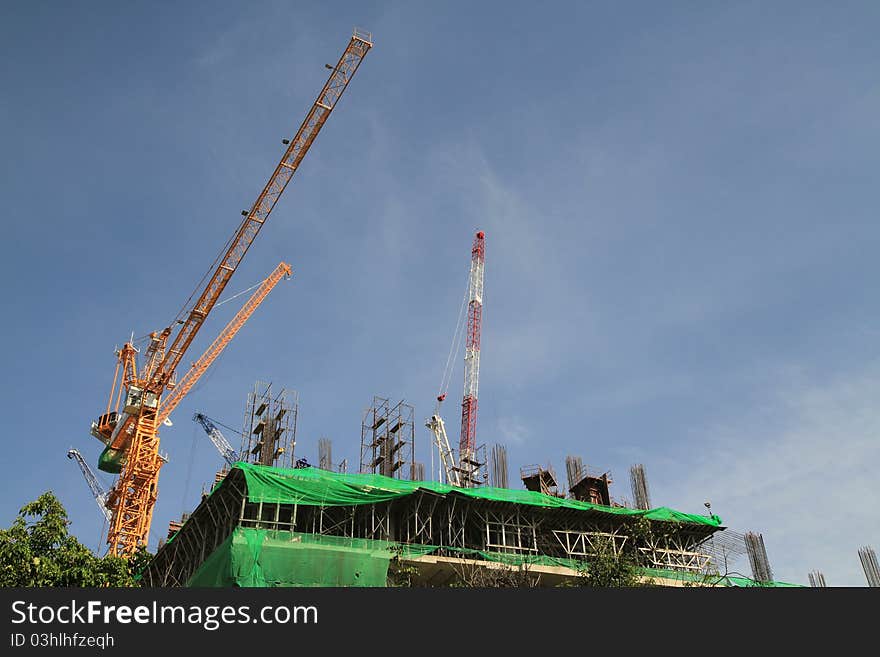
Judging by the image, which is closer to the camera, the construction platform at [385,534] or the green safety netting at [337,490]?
the construction platform at [385,534]

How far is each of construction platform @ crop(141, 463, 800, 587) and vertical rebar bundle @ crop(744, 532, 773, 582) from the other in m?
9.85

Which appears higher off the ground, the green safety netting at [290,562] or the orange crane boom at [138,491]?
the orange crane boom at [138,491]

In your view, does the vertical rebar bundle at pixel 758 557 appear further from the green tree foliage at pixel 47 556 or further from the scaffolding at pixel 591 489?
the green tree foliage at pixel 47 556

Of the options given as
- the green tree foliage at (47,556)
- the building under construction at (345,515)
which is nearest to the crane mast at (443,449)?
the building under construction at (345,515)

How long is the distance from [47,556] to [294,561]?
499 inches

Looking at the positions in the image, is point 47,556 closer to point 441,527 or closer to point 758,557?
point 441,527

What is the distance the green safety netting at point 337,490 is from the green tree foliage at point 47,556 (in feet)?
38.4

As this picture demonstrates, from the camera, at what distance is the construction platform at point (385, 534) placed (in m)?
40.2

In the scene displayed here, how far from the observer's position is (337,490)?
1772 inches

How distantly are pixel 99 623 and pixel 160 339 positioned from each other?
197 ft

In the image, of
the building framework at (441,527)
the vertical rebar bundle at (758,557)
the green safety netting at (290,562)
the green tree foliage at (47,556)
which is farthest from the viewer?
the vertical rebar bundle at (758,557)

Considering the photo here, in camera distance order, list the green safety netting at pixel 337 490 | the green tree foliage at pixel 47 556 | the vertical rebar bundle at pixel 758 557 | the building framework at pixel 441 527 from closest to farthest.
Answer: the green tree foliage at pixel 47 556 → the green safety netting at pixel 337 490 → the building framework at pixel 441 527 → the vertical rebar bundle at pixel 758 557

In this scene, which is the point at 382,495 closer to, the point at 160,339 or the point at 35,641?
the point at 35,641

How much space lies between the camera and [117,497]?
6969 cm
